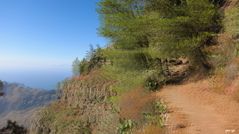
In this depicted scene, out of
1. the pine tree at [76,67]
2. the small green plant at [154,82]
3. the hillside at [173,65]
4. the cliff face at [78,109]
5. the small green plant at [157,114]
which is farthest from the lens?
the pine tree at [76,67]

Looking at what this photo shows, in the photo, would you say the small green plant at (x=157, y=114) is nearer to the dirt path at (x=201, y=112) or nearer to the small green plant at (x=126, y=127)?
the dirt path at (x=201, y=112)

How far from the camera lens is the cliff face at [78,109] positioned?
43506 millimetres

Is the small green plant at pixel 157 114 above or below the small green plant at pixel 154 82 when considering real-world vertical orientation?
below

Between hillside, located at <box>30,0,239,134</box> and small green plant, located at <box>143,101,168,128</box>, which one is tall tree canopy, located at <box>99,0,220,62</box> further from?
small green plant, located at <box>143,101,168,128</box>

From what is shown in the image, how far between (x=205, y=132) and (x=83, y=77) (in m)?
46.0

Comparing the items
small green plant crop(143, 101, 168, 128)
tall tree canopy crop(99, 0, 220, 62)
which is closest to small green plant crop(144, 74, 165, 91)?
tall tree canopy crop(99, 0, 220, 62)

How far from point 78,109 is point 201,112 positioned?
39.9 metres

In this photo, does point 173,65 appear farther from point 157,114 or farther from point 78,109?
point 78,109

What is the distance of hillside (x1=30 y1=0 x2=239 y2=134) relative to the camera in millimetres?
15580

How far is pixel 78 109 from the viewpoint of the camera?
54.3 metres

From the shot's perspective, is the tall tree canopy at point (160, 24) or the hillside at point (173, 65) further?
the tall tree canopy at point (160, 24)

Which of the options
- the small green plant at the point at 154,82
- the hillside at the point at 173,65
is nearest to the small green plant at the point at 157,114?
the hillside at the point at 173,65

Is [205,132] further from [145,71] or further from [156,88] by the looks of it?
[145,71]

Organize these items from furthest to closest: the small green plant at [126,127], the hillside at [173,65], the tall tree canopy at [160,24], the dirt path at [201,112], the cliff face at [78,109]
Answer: the cliff face at [78,109], the tall tree canopy at [160,24], the small green plant at [126,127], the hillside at [173,65], the dirt path at [201,112]
